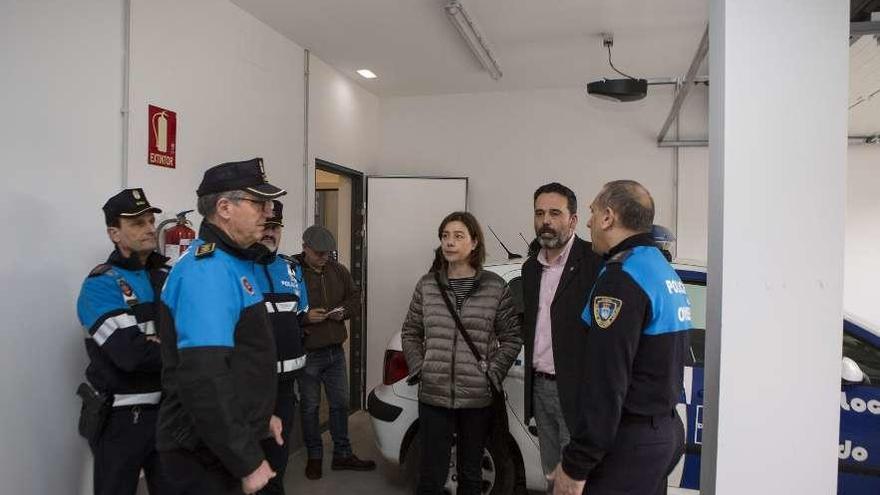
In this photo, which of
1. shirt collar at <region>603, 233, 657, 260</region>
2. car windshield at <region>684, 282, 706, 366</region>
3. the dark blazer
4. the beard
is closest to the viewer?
shirt collar at <region>603, 233, 657, 260</region>

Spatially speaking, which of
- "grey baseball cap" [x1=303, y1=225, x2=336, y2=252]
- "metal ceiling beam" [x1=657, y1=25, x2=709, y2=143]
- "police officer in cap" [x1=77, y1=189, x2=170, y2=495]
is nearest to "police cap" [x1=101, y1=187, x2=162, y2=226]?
"police officer in cap" [x1=77, y1=189, x2=170, y2=495]

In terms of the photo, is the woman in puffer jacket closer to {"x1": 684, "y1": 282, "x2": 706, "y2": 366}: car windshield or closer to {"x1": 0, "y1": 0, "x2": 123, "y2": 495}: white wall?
{"x1": 684, "y1": 282, "x2": 706, "y2": 366}: car windshield

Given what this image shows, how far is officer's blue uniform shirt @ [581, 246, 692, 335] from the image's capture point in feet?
5.59

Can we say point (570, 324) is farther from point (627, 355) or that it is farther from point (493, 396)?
point (493, 396)

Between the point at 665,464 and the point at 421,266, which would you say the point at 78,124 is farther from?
the point at 421,266

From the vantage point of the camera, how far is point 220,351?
5.29ft

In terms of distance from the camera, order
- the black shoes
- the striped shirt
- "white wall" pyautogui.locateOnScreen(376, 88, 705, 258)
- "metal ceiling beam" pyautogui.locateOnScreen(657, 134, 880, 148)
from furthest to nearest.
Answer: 1. "white wall" pyautogui.locateOnScreen(376, 88, 705, 258)
2. "metal ceiling beam" pyautogui.locateOnScreen(657, 134, 880, 148)
3. the black shoes
4. the striped shirt

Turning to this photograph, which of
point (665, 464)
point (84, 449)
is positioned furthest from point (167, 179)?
point (665, 464)

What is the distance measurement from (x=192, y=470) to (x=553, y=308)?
1379 millimetres

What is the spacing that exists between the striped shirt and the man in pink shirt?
0.32 metres

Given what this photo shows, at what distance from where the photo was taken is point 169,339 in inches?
66.9

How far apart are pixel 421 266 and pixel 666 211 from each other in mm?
2325

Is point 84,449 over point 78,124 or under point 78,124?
under

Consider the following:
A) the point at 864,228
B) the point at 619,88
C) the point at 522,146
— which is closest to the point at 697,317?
the point at 619,88
